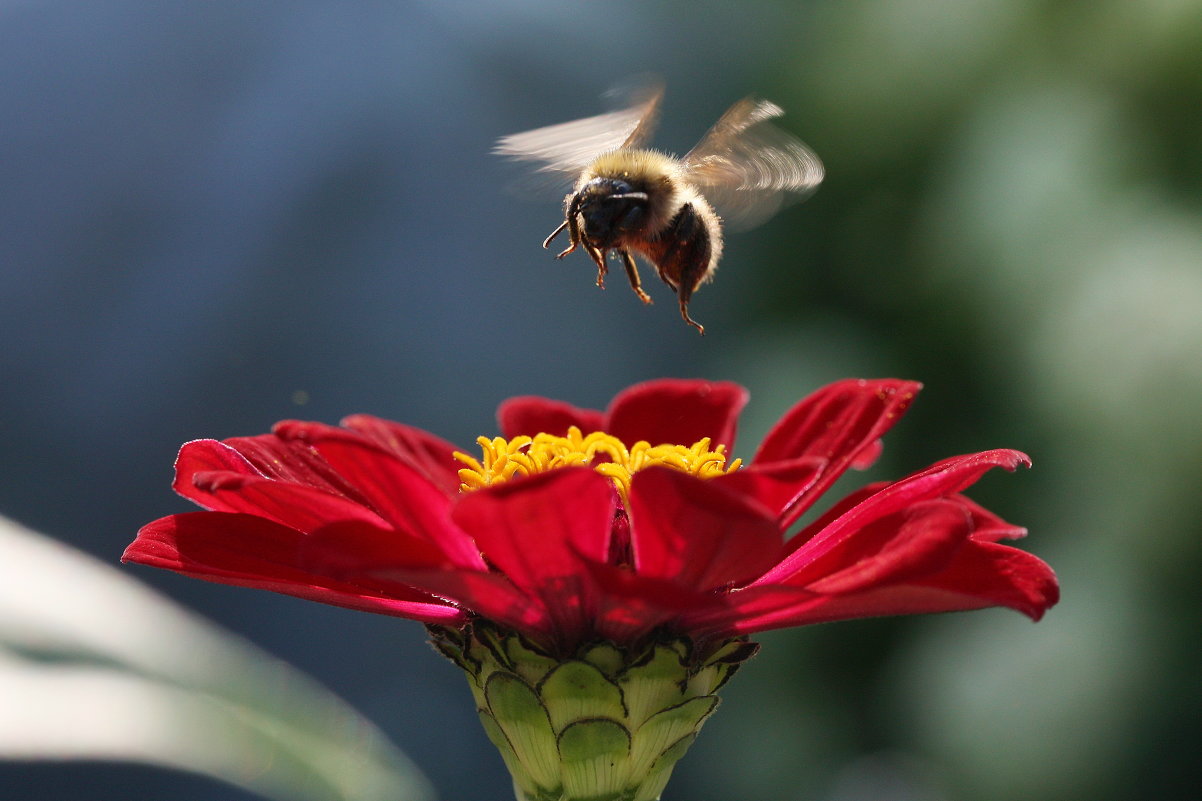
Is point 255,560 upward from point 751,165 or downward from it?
downward

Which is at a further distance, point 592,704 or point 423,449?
point 423,449

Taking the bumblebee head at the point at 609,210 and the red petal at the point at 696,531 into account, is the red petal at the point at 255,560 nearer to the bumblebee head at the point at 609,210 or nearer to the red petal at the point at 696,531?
the red petal at the point at 696,531

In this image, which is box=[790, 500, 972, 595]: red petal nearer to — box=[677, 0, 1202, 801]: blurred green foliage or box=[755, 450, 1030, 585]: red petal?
box=[755, 450, 1030, 585]: red petal

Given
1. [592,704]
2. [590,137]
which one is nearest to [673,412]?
[590,137]

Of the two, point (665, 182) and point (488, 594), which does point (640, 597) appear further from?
point (665, 182)

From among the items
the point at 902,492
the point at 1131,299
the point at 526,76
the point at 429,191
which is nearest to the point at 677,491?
the point at 902,492

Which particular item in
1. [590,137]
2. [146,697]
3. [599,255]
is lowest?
[146,697]
